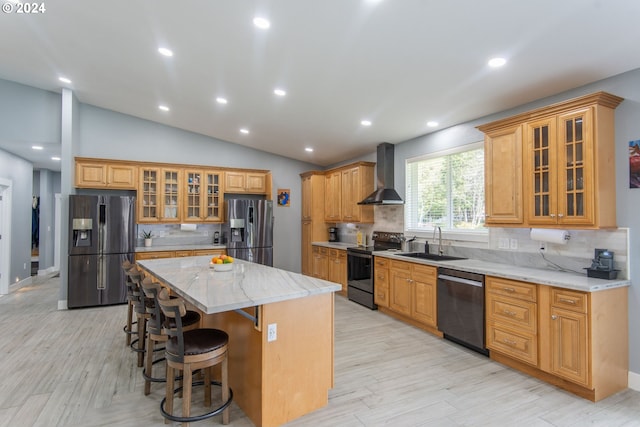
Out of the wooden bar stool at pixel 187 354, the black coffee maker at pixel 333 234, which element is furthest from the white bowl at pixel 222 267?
the black coffee maker at pixel 333 234

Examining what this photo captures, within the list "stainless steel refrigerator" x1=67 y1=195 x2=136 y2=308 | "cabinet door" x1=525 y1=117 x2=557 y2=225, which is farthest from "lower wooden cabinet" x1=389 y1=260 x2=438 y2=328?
"stainless steel refrigerator" x1=67 y1=195 x2=136 y2=308

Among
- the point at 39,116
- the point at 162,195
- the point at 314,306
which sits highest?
the point at 39,116

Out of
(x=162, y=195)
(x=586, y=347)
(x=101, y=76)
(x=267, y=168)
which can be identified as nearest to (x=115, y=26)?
(x=101, y=76)

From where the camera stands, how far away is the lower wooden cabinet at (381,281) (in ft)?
15.6

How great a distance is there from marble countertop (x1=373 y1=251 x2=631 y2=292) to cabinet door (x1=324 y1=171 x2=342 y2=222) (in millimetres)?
2884

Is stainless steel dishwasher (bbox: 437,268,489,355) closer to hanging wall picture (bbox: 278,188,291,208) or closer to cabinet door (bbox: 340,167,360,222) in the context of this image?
cabinet door (bbox: 340,167,360,222)

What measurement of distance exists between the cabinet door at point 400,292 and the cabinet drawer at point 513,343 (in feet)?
3.81

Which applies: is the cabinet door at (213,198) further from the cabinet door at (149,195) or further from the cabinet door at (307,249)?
the cabinet door at (307,249)

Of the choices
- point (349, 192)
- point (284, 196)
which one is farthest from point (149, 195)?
point (349, 192)

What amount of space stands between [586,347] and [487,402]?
873 mm

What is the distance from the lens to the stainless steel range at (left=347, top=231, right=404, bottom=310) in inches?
202

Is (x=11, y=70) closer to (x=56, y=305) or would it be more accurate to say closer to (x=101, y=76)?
(x=101, y=76)

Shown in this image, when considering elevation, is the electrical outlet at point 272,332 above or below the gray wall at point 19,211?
below

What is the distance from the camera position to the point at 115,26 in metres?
3.27
